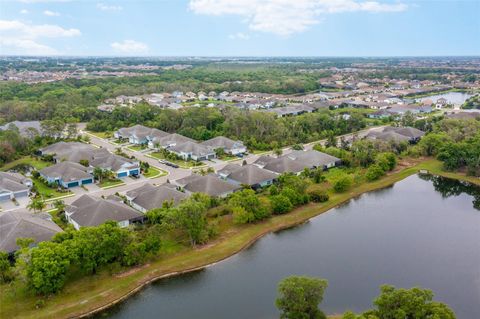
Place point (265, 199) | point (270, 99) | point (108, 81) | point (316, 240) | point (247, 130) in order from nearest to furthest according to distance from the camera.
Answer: point (316, 240) < point (265, 199) < point (247, 130) < point (270, 99) < point (108, 81)

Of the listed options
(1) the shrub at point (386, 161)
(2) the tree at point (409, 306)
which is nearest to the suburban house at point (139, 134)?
(1) the shrub at point (386, 161)

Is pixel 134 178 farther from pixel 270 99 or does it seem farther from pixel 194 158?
pixel 270 99

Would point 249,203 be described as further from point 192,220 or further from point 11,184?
point 11,184

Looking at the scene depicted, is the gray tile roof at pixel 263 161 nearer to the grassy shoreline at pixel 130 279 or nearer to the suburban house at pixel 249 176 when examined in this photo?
the suburban house at pixel 249 176

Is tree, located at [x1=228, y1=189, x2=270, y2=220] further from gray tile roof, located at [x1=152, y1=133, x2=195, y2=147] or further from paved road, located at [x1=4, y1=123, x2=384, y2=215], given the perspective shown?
gray tile roof, located at [x1=152, y1=133, x2=195, y2=147]

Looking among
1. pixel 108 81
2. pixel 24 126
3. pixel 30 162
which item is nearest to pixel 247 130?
pixel 30 162
